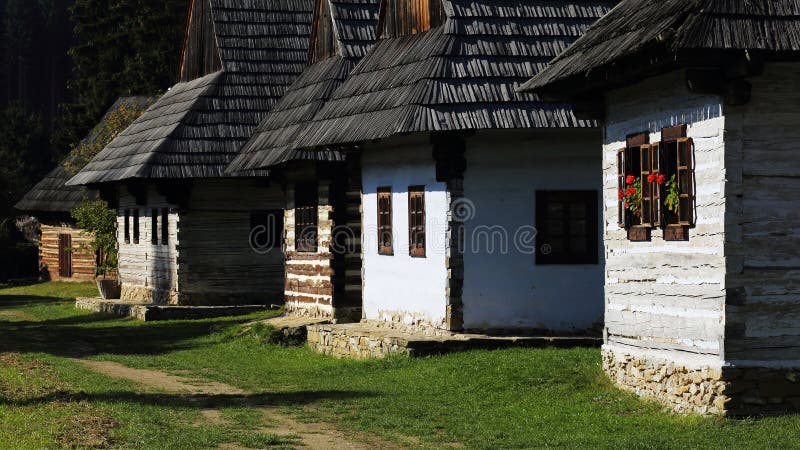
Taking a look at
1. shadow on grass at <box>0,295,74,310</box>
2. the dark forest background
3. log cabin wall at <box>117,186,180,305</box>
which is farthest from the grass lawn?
the dark forest background

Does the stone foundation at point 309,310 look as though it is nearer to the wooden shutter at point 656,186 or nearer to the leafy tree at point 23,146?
the wooden shutter at point 656,186

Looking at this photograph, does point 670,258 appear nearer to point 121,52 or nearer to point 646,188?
point 646,188

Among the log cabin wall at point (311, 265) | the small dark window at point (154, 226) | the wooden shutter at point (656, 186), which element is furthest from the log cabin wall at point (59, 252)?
the wooden shutter at point (656, 186)

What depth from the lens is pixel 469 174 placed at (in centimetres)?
1722

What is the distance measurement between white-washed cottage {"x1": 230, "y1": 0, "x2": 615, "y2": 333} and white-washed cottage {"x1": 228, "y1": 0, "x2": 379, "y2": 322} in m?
2.85

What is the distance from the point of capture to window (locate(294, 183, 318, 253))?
A: 22406 mm

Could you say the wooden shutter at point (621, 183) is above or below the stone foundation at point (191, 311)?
above

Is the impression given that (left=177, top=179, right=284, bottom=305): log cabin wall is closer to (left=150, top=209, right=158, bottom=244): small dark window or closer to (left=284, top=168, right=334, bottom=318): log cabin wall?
(left=150, top=209, right=158, bottom=244): small dark window

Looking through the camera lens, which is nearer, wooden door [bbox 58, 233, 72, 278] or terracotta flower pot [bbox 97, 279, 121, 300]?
terracotta flower pot [bbox 97, 279, 121, 300]

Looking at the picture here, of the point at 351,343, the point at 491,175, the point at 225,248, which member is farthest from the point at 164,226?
the point at 491,175

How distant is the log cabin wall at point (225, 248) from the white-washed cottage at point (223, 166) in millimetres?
21

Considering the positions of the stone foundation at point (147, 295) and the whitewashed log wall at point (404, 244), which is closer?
the whitewashed log wall at point (404, 244)

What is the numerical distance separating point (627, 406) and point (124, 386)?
6.20 meters

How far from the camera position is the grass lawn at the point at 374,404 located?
36.4 ft
